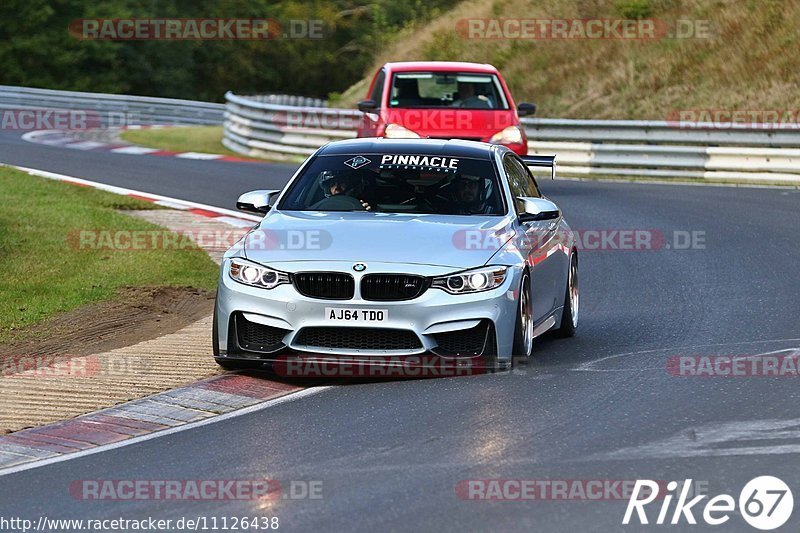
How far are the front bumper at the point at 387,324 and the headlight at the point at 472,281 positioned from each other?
34 mm

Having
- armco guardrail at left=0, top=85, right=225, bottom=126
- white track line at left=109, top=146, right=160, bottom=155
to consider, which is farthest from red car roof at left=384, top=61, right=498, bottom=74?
armco guardrail at left=0, top=85, right=225, bottom=126

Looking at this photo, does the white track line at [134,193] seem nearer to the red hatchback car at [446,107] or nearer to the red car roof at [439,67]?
the red hatchback car at [446,107]

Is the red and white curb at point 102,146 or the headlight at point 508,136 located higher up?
the headlight at point 508,136

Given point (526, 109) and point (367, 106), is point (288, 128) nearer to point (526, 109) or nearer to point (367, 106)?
point (526, 109)

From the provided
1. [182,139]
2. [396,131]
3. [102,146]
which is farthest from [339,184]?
[182,139]

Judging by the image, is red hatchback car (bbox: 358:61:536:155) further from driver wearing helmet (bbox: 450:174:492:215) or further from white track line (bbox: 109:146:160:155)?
driver wearing helmet (bbox: 450:174:492:215)

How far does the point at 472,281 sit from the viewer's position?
9211 mm

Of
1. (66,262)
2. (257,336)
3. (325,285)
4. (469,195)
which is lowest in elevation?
(66,262)

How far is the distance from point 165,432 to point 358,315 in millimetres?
1571

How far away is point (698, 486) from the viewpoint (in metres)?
6.59

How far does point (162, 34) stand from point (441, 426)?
65.1 meters

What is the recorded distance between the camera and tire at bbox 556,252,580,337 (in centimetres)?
1116

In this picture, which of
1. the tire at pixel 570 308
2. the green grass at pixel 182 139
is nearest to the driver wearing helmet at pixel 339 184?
the tire at pixel 570 308

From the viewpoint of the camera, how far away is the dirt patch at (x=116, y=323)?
10.5 metres
